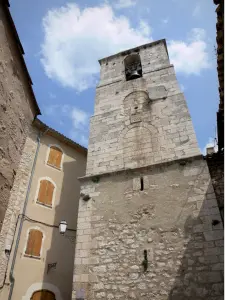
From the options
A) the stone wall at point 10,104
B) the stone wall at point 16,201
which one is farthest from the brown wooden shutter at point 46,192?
the stone wall at point 10,104

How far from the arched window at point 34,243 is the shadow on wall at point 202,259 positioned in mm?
4442

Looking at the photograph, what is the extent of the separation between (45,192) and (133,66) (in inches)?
254

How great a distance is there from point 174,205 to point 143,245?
3.99ft

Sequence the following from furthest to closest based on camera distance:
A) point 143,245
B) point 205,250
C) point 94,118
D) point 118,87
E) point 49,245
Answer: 1. point 118,87
2. point 94,118
3. point 49,245
4. point 143,245
5. point 205,250

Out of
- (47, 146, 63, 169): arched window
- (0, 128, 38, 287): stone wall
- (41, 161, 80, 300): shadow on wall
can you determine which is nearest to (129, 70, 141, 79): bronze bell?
(47, 146, 63, 169): arched window

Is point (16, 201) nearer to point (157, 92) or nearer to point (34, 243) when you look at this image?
point (34, 243)

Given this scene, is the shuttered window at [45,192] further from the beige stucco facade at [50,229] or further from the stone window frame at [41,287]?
the stone window frame at [41,287]

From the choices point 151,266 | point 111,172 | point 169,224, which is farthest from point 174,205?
point 111,172

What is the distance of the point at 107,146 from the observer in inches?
322

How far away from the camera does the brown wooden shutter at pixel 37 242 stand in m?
7.74

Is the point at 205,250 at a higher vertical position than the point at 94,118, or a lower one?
lower

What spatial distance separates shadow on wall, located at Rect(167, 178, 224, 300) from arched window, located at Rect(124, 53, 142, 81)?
242 inches

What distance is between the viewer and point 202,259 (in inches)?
208

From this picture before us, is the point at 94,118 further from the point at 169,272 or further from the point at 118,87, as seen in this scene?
the point at 169,272
